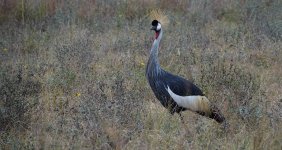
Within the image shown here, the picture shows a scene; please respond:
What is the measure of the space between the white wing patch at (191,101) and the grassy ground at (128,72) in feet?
0.48

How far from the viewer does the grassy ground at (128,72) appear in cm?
461

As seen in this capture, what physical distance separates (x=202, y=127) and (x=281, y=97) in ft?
5.83

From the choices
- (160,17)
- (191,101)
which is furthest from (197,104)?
(160,17)

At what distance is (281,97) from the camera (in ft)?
20.1

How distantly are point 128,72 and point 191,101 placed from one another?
1775mm

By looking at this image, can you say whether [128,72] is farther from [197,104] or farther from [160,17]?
[197,104]

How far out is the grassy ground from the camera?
4.61m

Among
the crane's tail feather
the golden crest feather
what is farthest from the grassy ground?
the golden crest feather

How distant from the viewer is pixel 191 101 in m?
5.09

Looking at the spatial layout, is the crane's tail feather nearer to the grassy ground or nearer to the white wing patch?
the white wing patch

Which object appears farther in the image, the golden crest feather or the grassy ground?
the golden crest feather

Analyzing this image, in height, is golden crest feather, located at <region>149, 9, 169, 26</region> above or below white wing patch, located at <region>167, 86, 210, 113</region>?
below

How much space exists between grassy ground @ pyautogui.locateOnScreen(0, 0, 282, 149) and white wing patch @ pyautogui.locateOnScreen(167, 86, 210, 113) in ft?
0.48

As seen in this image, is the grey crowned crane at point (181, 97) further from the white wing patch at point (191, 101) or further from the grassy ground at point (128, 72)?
the grassy ground at point (128, 72)
